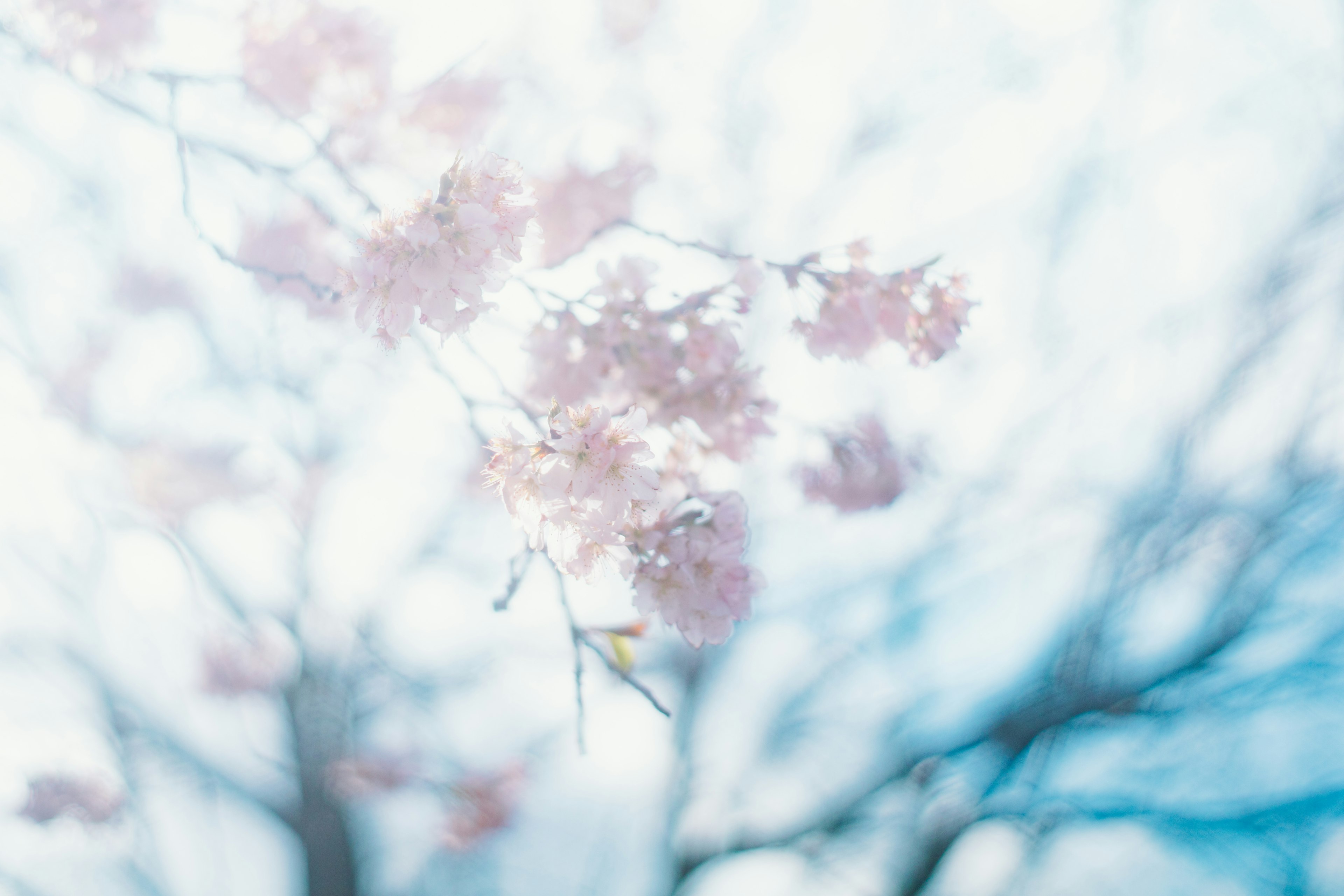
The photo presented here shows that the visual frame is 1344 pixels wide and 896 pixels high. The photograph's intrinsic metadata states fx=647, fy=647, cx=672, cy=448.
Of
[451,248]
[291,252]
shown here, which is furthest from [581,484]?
[291,252]

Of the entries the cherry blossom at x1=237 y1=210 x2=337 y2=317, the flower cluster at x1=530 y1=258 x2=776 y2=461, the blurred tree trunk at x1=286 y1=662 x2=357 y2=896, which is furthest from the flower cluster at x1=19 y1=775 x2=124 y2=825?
the flower cluster at x1=530 y1=258 x2=776 y2=461

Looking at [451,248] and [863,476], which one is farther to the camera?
[863,476]

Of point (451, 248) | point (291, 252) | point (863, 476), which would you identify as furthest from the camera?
point (291, 252)

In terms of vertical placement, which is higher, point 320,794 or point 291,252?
point 291,252

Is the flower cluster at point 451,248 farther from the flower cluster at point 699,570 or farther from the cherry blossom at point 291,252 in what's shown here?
the cherry blossom at point 291,252

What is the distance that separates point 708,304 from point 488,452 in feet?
2.26

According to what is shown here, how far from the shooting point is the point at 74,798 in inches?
131

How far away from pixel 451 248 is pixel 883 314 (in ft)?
3.49

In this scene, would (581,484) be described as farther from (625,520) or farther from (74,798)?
(74,798)

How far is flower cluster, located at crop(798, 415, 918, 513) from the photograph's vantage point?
205cm

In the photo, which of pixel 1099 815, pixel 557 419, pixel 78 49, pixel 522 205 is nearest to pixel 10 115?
pixel 78 49

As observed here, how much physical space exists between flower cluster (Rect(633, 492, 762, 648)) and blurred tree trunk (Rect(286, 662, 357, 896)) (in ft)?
9.45

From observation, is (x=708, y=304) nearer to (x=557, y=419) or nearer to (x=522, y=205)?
(x=522, y=205)

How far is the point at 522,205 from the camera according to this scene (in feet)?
3.71
